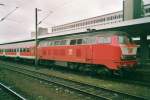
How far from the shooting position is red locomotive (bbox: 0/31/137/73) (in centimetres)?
1819

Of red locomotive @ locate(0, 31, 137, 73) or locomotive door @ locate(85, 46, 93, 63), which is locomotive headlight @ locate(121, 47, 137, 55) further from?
locomotive door @ locate(85, 46, 93, 63)

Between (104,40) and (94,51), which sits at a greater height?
(104,40)

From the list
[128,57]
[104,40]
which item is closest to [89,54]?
[104,40]

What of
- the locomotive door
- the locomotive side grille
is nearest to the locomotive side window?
the locomotive door

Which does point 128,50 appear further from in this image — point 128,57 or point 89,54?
point 89,54

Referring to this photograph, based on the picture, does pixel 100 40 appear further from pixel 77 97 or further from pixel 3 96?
pixel 3 96

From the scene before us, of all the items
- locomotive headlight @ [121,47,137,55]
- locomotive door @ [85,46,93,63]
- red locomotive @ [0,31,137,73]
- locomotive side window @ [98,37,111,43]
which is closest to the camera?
locomotive headlight @ [121,47,137,55]

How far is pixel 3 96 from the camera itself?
13242 mm

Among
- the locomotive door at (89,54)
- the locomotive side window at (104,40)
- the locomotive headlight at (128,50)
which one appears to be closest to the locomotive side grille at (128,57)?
the locomotive headlight at (128,50)

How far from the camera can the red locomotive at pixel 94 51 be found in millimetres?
18188

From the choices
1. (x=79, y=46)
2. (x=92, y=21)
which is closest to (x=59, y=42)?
(x=79, y=46)

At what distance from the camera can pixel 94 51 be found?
66.3ft

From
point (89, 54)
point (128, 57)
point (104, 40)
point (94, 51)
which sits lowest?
point (128, 57)

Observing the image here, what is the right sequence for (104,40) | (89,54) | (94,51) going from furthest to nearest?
(89,54) < (94,51) < (104,40)
